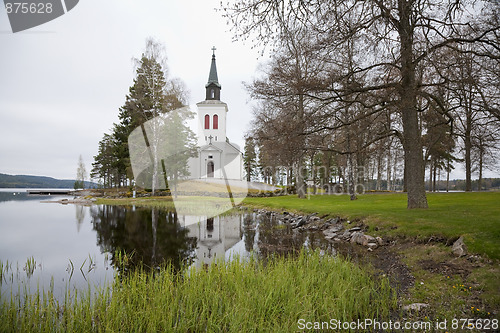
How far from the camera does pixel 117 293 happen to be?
14.6ft

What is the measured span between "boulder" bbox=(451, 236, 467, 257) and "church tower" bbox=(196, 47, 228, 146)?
4706 centimetres

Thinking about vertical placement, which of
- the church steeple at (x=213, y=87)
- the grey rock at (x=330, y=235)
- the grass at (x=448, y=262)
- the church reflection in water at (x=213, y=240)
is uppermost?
the church steeple at (x=213, y=87)

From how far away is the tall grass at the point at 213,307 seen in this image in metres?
3.59

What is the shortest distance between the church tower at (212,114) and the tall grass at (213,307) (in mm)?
47901

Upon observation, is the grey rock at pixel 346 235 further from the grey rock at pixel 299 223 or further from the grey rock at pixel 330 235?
the grey rock at pixel 299 223

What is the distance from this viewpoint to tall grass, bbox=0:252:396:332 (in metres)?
3.59

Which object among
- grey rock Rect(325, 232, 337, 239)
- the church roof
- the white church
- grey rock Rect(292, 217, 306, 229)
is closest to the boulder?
grey rock Rect(325, 232, 337, 239)

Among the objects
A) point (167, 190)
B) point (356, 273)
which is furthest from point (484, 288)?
point (167, 190)

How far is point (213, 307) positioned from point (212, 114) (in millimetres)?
50512

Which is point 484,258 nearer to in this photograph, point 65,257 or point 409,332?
point 409,332

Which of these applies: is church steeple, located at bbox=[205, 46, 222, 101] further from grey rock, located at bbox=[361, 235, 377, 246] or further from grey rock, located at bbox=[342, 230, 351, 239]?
grey rock, located at bbox=[361, 235, 377, 246]

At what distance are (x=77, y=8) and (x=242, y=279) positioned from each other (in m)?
5.00

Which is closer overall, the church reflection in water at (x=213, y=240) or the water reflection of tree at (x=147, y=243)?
the water reflection of tree at (x=147, y=243)

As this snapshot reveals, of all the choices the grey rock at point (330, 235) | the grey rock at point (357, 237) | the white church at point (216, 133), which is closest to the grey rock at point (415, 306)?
the grey rock at point (357, 237)
